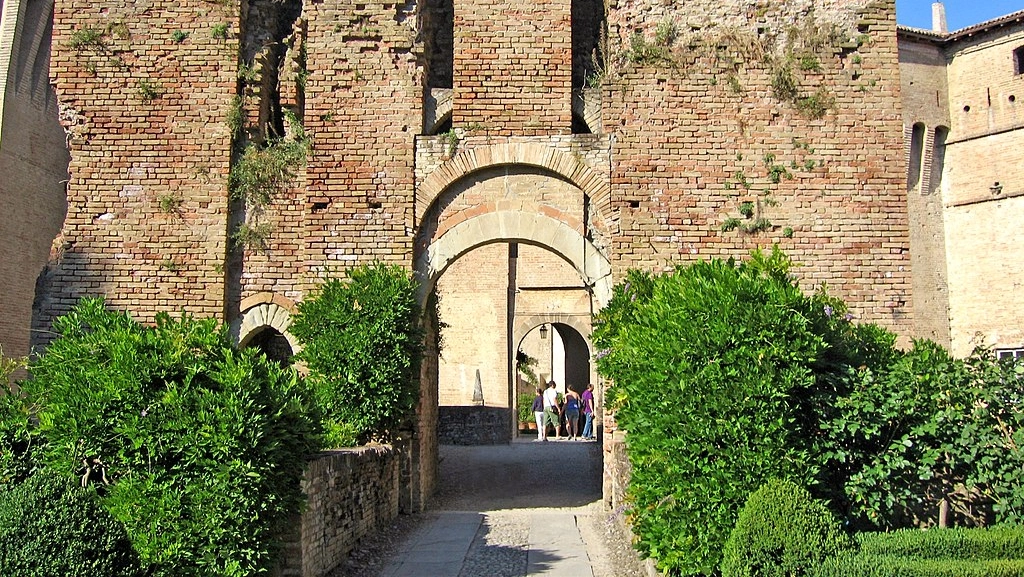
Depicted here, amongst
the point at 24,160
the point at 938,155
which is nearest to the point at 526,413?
the point at 938,155

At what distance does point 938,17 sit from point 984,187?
6.77m

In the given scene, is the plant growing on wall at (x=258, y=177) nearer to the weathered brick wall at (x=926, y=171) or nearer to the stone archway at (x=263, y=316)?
the stone archway at (x=263, y=316)

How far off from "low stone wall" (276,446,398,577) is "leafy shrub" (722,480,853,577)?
10.3ft

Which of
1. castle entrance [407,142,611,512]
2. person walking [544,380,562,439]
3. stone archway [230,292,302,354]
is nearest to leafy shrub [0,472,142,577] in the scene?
stone archway [230,292,302,354]

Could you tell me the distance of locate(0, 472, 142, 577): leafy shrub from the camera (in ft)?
16.4

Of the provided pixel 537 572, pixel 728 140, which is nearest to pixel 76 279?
pixel 537 572

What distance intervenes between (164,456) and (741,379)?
13.0 ft

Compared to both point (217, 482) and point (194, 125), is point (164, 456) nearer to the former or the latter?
point (217, 482)

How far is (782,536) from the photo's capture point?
18.6ft

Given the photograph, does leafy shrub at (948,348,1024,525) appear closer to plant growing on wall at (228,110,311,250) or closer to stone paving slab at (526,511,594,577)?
stone paving slab at (526,511,594,577)

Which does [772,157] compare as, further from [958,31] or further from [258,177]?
[958,31]

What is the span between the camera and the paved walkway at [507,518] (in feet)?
26.2

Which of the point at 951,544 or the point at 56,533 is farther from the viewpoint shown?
the point at 951,544

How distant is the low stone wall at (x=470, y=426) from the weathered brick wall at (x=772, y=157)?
9043 mm
